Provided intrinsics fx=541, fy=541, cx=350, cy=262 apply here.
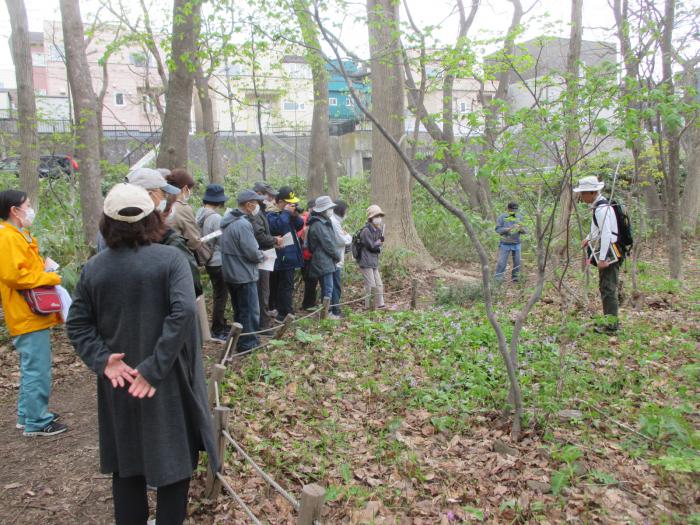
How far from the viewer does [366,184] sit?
74.4 ft

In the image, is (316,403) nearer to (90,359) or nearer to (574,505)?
(574,505)

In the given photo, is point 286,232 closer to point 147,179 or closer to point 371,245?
point 371,245

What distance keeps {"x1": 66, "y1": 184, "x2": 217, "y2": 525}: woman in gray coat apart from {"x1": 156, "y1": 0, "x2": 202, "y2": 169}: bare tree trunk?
6488 millimetres

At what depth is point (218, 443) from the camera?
3682 millimetres

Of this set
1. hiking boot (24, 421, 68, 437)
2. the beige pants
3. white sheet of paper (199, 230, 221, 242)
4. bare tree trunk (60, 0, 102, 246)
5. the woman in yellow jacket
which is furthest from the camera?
the beige pants

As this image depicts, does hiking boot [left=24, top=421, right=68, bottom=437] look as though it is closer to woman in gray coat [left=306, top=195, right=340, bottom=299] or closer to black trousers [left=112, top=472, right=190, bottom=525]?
black trousers [left=112, top=472, right=190, bottom=525]

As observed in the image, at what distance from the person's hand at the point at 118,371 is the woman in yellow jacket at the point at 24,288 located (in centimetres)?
215

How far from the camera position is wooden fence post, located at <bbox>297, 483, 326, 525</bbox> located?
8.45 feet

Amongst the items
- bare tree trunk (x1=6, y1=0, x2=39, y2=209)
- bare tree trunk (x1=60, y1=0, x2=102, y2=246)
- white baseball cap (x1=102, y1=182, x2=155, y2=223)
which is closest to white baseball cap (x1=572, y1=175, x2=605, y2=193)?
white baseball cap (x1=102, y1=182, x2=155, y2=223)

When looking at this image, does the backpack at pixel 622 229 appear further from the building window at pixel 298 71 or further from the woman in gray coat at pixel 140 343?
the building window at pixel 298 71

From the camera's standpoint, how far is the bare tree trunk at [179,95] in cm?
873

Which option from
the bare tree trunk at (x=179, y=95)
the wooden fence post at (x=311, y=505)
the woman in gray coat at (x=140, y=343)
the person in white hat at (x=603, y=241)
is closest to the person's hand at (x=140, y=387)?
the woman in gray coat at (x=140, y=343)

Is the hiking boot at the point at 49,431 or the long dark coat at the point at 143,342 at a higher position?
the long dark coat at the point at 143,342

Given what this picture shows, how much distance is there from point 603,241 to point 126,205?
565 cm
